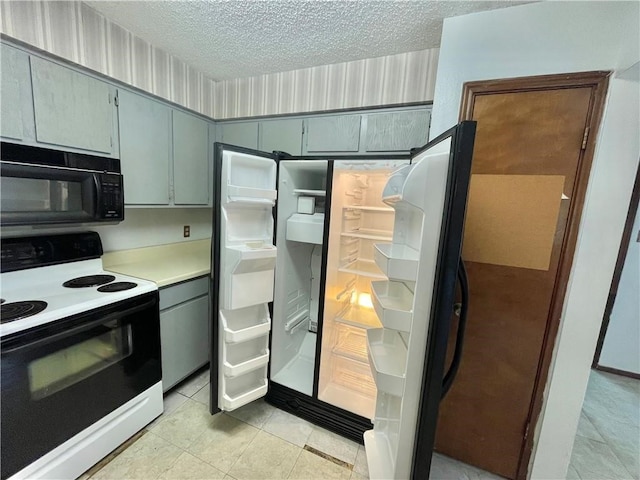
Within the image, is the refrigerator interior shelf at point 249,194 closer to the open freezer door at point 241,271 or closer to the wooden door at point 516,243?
the open freezer door at point 241,271

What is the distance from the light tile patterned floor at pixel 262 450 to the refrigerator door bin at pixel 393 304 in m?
1.04

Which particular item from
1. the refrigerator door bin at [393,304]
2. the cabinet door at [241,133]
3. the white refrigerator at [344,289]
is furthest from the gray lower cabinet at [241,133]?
the refrigerator door bin at [393,304]

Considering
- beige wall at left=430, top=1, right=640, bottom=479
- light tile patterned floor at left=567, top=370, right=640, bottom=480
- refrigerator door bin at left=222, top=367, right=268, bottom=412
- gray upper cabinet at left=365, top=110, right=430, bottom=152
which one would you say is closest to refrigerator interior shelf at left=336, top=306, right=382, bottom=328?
refrigerator door bin at left=222, top=367, right=268, bottom=412

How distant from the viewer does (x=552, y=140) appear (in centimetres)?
123

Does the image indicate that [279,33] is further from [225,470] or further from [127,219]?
[225,470]

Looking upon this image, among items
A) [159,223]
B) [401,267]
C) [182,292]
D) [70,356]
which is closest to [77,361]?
[70,356]

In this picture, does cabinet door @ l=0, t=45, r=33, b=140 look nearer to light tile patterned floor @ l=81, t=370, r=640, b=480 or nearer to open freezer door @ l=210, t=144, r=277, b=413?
open freezer door @ l=210, t=144, r=277, b=413

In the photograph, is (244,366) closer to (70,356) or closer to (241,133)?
(70,356)

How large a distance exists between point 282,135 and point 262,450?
7.07 feet

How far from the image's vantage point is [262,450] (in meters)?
1.54

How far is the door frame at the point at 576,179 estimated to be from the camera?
1.17 meters

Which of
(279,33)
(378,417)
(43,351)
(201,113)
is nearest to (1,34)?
(201,113)

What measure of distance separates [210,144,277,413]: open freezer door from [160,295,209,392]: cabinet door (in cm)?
47

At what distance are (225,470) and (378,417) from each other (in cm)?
87
